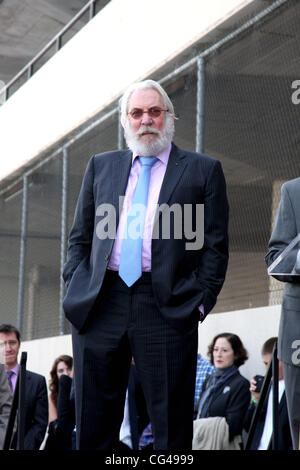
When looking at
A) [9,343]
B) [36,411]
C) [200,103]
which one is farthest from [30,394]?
[200,103]

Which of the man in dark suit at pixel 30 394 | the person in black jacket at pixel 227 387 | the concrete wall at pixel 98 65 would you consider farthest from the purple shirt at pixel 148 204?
the concrete wall at pixel 98 65

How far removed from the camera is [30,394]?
8.02 meters

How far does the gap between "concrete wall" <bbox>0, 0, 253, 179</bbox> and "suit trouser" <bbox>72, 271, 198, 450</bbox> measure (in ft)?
16.2

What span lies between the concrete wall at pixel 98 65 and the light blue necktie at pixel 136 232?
4.42 metres

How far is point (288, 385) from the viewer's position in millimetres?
3812

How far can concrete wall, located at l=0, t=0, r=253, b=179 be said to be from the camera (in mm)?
9391

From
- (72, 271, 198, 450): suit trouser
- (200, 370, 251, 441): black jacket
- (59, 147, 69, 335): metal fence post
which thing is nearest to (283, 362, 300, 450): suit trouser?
(72, 271, 198, 450): suit trouser

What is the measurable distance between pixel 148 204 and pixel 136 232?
5.6 inches

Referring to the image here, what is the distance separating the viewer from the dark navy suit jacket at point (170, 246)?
3846 millimetres

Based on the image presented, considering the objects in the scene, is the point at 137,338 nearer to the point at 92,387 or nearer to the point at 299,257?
the point at 92,387

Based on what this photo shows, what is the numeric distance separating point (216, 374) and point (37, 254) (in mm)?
5876

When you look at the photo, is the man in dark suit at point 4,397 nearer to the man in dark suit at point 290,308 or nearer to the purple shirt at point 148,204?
the purple shirt at point 148,204

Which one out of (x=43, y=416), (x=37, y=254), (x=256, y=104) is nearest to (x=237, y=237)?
(x=256, y=104)

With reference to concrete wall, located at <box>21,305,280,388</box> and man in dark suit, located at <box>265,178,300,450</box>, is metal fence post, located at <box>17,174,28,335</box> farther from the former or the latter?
man in dark suit, located at <box>265,178,300,450</box>
